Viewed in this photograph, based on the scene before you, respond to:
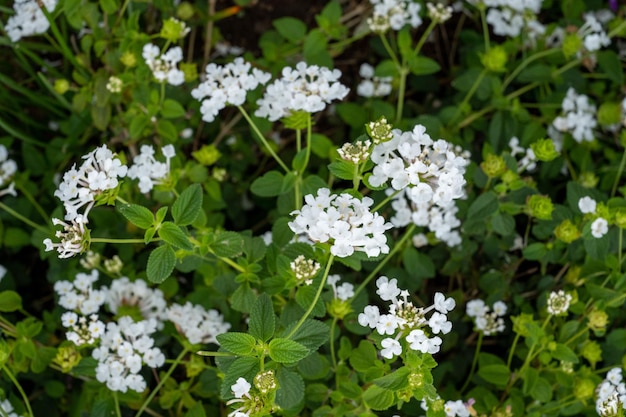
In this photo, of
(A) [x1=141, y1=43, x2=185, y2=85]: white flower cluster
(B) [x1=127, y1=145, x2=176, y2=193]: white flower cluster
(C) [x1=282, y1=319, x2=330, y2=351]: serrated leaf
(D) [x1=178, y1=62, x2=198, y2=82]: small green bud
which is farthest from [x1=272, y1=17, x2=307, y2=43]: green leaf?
(C) [x1=282, y1=319, x2=330, y2=351]: serrated leaf

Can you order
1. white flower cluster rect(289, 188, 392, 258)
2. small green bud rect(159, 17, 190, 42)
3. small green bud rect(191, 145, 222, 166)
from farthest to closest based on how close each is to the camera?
small green bud rect(191, 145, 222, 166)
small green bud rect(159, 17, 190, 42)
white flower cluster rect(289, 188, 392, 258)

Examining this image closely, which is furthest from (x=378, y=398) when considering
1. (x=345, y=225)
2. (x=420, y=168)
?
(x=420, y=168)

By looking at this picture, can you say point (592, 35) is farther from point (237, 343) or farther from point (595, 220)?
point (237, 343)

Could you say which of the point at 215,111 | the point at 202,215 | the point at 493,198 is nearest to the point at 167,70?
the point at 215,111

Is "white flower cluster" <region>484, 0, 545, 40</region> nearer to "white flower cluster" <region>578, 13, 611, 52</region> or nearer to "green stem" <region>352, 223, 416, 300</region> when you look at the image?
"white flower cluster" <region>578, 13, 611, 52</region>

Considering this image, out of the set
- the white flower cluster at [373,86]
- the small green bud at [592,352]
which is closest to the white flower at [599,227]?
the small green bud at [592,352]

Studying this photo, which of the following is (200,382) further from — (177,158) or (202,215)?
(177,158)
